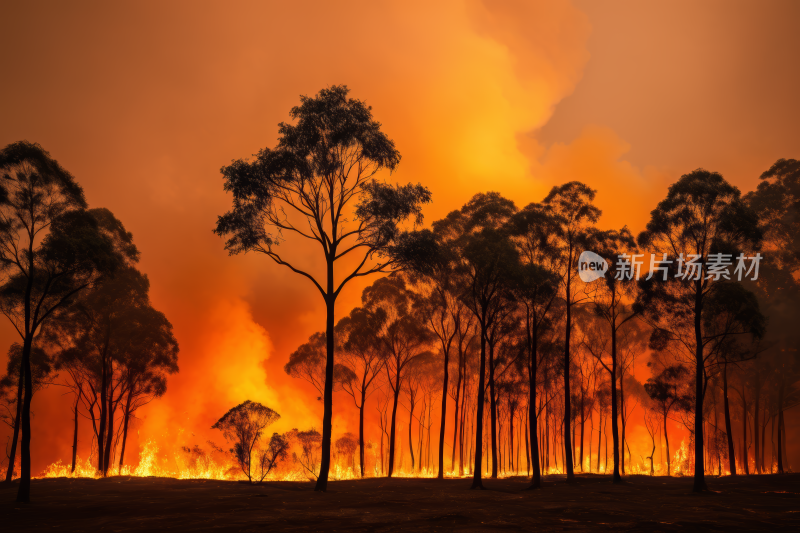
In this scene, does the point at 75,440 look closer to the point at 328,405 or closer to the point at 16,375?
the point at 16,375

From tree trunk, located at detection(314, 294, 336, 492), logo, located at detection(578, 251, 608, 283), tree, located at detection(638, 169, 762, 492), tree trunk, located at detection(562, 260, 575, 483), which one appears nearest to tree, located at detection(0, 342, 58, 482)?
tree trunk, located at detection(314, 294, 336, 492)

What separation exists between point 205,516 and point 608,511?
42.2 feet

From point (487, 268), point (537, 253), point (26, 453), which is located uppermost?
point (537, 253)

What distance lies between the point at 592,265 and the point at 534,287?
6.18 m

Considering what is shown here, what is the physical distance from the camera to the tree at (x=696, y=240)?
2744 cm

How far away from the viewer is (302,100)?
2595 cm

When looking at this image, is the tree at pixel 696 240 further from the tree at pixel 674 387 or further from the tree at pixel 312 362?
the tree at pixel 312 362

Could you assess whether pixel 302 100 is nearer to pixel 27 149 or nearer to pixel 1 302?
pixel 27 149

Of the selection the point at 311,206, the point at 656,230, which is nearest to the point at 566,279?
the point at 656,230

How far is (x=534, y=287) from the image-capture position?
30.0 metres

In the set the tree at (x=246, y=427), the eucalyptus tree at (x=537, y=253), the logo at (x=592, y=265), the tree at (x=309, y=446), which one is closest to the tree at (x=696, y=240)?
the logo at (x=592, y=265)

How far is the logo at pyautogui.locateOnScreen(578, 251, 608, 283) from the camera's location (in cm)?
3338

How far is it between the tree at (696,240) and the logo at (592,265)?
2.83 meters

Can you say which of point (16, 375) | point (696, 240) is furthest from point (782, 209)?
point (16, 375)
